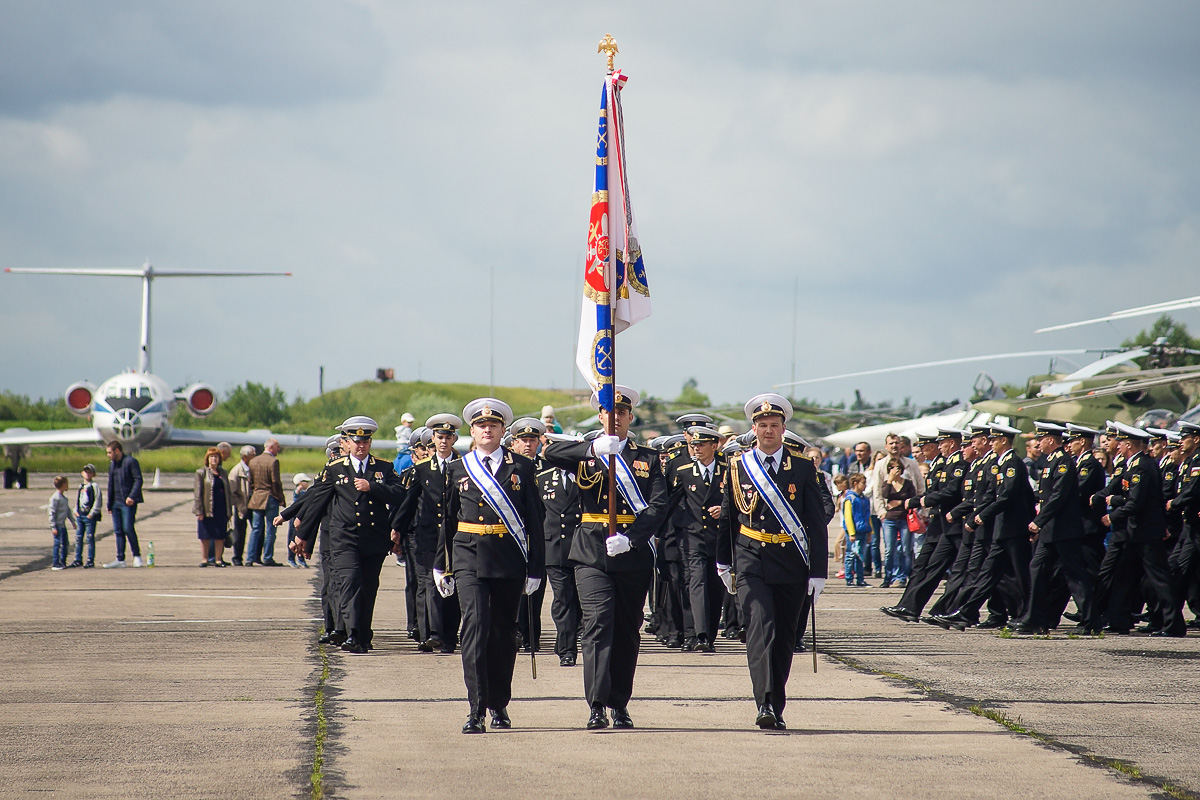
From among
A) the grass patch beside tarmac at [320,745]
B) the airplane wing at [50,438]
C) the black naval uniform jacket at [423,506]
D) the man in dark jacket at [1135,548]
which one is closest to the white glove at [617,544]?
the grass patch beside tarmac at [320,745]

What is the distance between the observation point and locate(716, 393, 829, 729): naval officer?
275 inches

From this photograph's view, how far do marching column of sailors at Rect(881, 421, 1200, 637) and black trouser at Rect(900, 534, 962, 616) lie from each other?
1cm

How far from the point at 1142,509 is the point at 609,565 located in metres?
6.43

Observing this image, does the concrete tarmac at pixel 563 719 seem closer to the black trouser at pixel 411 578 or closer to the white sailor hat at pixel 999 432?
the black trouser at pixel 411 578

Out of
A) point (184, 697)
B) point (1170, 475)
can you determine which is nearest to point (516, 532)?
point (184, 697)

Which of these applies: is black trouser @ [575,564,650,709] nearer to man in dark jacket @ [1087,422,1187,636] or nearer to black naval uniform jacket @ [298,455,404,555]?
black naval uniform jacket @ [298,455,404,555]

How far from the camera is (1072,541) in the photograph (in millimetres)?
11508

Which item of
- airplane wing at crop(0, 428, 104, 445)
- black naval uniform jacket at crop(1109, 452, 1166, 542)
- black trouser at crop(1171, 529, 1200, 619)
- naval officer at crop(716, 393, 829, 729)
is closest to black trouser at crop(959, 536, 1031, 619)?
black naval uniform jacket at crop(1109, 452, 1166, 542)

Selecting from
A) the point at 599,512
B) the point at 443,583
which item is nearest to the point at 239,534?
the point at 443,583

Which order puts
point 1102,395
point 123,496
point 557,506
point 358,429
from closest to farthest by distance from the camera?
point 557,506
point 358,429
point 123,496
point 1102,395

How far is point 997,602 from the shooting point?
11812mm

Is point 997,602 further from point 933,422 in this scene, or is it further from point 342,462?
point 933,422

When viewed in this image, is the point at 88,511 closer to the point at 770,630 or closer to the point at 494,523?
the point at 494,523

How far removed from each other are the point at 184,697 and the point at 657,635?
4.83 metres
